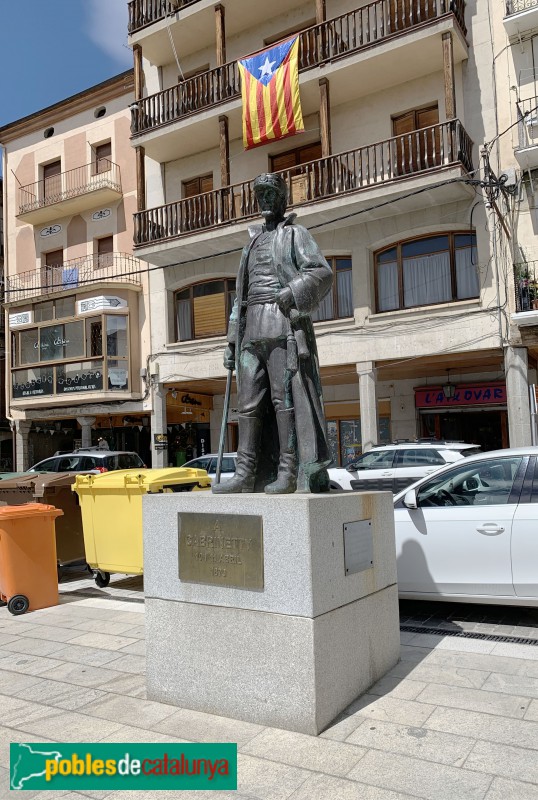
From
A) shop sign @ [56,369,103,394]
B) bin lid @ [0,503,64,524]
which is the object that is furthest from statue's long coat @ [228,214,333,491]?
shop sign @ [56,369,103,394]

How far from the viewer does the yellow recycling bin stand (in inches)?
289

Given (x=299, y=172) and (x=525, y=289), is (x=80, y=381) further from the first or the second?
(x=525, y=289)

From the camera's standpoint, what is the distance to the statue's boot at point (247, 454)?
4.57 meters

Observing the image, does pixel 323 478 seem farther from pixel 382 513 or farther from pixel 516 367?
pixel 516 367

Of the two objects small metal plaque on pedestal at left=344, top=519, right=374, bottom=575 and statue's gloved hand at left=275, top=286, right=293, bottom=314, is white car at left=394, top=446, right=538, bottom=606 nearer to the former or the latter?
small metal plaque on pedestal at left=344, top=519, right=374, bottom=575

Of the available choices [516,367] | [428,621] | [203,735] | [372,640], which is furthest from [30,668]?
[516,367]

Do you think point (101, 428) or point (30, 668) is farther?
point (101, 428)

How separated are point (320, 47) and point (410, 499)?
14.4m

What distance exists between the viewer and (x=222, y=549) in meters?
3.94

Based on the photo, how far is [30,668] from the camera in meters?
4.84

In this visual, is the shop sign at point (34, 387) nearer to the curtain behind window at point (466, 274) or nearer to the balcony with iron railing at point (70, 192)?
the balcony with iron railing at point (70, 192)

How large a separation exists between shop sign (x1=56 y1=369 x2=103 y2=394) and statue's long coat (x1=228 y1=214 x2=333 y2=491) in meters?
17.2

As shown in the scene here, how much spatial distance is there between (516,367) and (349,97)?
8483 mm

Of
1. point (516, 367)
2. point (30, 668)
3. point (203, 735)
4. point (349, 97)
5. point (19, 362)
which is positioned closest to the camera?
point (203, 735)
